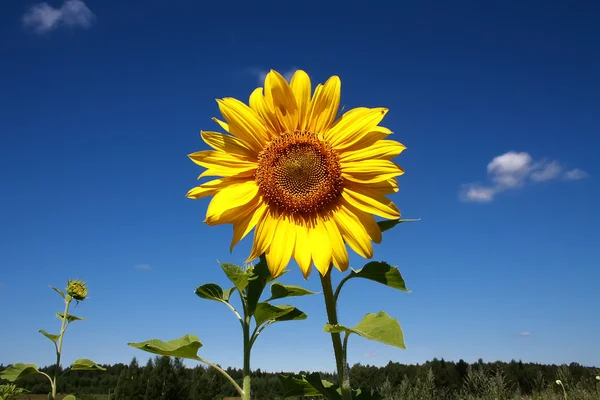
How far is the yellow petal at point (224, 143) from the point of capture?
92.4 inches

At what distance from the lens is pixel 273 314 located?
2545 millimetres

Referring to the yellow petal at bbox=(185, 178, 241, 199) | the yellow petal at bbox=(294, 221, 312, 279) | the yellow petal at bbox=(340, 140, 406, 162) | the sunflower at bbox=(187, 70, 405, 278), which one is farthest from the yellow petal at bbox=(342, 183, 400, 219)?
the yellow petal at bbox=(185, 178, 241, 199)

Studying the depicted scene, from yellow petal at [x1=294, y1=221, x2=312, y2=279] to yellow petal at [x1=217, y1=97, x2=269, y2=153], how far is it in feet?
1.43

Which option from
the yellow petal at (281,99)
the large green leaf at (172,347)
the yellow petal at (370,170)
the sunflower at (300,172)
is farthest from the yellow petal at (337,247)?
the large green leaf at (172,347)

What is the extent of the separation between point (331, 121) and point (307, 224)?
49 cm

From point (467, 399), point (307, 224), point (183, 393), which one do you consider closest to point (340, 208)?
point (307, 224)

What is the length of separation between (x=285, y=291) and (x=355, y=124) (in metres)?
0.92

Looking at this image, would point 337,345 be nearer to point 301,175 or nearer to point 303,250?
point 303,250

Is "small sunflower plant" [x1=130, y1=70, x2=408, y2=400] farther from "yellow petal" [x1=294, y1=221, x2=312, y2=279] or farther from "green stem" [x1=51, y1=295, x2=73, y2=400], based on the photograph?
"green stem" [x1=51, y1=295, x2=73, y2=400]

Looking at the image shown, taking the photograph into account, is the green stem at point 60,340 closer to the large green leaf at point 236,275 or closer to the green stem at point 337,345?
the large green leaf at point 236,275

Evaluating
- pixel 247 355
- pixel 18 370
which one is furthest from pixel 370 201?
pixel 18 370

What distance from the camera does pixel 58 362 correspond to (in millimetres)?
5883

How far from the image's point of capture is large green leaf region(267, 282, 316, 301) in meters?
2.59

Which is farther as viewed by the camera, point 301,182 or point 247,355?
point 247,355
